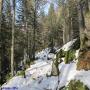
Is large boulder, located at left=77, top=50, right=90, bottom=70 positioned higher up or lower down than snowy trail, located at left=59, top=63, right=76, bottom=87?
higher up

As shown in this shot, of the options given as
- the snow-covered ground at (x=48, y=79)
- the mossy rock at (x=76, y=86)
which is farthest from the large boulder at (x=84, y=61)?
the mossy rock at (x=76, y=86)

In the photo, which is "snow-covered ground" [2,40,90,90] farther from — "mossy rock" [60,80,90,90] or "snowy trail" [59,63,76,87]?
"mossy rock" [60,80,90,90]

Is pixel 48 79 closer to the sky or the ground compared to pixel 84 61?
closer to the ground

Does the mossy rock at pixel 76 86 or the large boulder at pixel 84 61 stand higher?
the large boulder at pixel 84 61

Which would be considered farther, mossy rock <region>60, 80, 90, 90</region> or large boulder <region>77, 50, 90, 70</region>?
large boulder <region>77, 50, 90, 70</region>

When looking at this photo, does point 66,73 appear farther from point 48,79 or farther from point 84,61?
point 84,61

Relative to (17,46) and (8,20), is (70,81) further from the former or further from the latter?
(17,46)

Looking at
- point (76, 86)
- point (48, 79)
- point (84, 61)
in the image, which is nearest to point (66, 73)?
point (48, 79)

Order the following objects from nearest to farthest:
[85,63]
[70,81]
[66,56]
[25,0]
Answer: [70,81], [85,63], [66,56], [25,0]

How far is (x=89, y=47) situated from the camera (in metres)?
19.8

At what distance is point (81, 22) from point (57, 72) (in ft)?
16.6

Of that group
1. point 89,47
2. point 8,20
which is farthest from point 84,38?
point 8,20

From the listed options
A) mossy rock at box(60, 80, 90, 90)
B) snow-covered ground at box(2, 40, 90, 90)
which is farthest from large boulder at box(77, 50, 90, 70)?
mossy rock at box(60, 80, 90, 90)

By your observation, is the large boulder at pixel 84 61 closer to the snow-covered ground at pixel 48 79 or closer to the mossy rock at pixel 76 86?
the snow-covered ground at pixel 48 79
